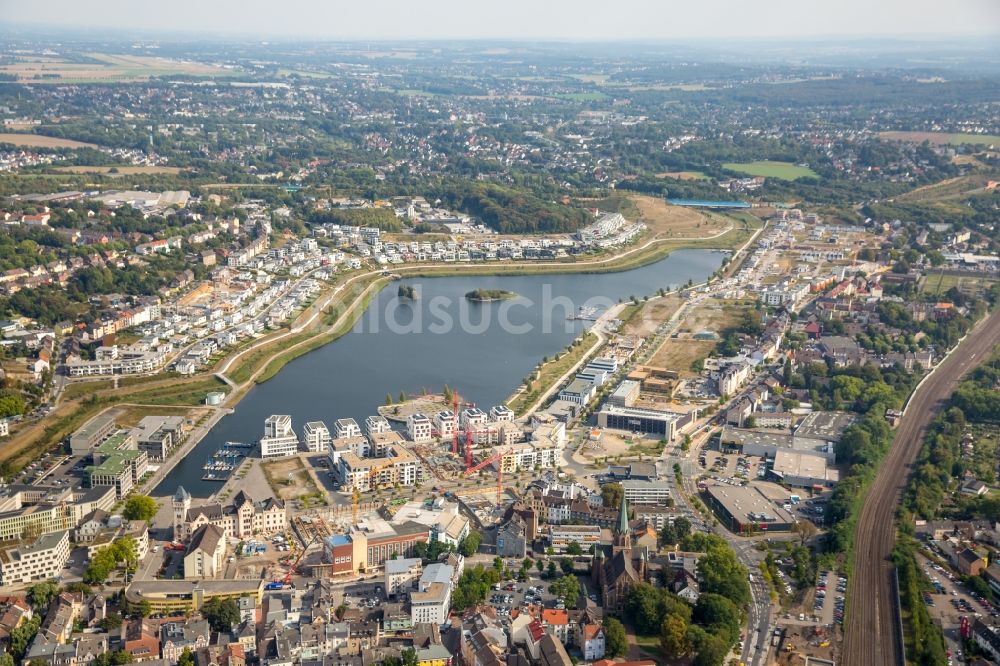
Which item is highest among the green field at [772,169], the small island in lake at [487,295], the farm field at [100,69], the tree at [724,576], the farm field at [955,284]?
the farm field at [100,69]

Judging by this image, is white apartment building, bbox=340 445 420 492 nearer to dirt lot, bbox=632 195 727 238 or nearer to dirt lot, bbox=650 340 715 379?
dirt lot, bbox=650 340 715 379

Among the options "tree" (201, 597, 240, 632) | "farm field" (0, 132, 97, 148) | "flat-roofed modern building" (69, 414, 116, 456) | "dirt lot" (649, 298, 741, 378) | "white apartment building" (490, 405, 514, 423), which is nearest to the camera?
"tree" (201, 597, 240, 632)

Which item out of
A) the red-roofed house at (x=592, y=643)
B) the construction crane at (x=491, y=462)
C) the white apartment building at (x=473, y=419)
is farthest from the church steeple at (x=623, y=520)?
the white apartment building at (x=473, y=419)

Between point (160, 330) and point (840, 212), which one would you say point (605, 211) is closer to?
point (840, 212)

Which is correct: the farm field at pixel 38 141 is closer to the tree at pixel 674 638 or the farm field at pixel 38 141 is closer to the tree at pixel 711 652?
the tree at pixel 674 638

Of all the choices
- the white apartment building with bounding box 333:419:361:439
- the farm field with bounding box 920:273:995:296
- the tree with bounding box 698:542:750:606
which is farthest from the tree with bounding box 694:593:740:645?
the farm field with bounding box 920:273:995:296

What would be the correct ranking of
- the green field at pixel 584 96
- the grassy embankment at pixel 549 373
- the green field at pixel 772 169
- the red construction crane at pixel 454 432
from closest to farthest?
1. the red construction crane at pixel 454 432
2. the grassy embankment at pixel 549 373
3. the green field at pixel 772 169
4. the green field at pixel 584 96

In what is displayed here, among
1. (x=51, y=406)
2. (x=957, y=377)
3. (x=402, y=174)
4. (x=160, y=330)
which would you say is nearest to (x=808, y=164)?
(x=402, y=174)
